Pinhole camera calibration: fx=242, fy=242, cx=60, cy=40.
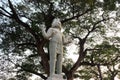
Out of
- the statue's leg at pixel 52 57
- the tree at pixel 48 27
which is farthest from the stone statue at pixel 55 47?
the tree at pixel 48 27

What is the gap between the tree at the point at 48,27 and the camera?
15.5 meters

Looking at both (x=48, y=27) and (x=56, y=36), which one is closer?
(x=56, y=36)

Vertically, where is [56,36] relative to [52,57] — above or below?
above

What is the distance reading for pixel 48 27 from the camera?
50.4 ft

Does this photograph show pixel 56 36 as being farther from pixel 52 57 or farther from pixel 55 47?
pixel 52 57

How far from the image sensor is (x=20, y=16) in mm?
16516

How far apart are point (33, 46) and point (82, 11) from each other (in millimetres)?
4445

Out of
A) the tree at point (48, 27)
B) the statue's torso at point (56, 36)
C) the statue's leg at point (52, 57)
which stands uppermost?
the tree at point (48, 27)

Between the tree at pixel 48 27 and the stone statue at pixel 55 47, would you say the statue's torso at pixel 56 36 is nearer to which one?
the stone statue at pixel 55 47

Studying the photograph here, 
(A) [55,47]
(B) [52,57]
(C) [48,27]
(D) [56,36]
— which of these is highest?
(C) [48,27]

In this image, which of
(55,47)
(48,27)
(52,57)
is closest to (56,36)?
(55,47)

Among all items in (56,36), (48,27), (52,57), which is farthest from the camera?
(48,27)

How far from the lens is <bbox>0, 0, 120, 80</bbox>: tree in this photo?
15.5 meters

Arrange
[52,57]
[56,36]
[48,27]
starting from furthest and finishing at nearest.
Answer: [48,27], [56,36], [52,57]
